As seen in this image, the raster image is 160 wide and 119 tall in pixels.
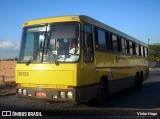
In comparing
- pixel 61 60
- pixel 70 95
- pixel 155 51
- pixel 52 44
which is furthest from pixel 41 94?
pixel 155 51

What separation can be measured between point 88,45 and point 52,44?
1277 millimetres

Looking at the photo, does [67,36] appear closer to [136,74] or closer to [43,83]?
[43,83]

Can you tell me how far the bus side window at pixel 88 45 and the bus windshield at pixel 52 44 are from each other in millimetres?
465

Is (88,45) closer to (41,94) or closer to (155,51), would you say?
(41,94)

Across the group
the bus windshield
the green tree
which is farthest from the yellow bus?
the green tree

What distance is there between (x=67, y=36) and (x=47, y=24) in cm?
97

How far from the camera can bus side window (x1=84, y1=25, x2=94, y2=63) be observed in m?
11.0

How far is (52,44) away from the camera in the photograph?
10891mm

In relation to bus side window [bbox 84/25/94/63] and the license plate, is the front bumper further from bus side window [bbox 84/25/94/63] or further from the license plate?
bus side window [bbox 84/25/94/63]

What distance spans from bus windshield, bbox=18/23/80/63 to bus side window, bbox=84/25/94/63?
1.52ft

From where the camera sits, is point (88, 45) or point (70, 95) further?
point (88, 45)

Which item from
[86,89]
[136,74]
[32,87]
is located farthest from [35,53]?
[136,74]

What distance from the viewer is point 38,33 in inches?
445

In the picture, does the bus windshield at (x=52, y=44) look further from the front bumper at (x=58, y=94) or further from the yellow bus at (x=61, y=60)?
the front bumper at (x=58, y=94)
